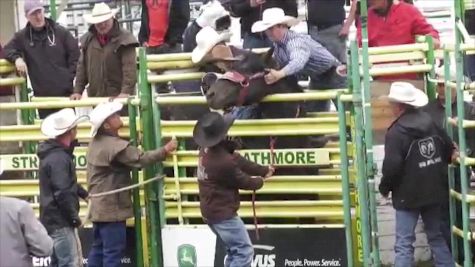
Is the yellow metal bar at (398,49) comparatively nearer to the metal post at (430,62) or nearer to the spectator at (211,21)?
the metal post at (430,62)

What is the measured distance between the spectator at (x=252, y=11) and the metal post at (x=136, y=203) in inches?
60.1

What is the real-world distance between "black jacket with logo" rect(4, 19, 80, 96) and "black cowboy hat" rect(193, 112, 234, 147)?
2297mm

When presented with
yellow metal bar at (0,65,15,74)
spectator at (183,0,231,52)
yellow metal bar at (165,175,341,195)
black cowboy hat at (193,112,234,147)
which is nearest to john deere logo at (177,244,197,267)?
yellow metal bar at (165,175,341,195)

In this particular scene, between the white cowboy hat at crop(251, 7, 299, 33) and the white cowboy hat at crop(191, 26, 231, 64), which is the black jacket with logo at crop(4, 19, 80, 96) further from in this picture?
the white cowboy hat at crop(251, 7, 299, 33)

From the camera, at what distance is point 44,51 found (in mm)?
12164

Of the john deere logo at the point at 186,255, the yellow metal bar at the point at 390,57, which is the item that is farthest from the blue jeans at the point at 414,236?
the john deere logo at the point at 186,255

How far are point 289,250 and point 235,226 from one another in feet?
2.44

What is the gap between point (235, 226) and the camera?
10516 mm

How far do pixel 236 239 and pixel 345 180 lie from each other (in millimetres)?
1074

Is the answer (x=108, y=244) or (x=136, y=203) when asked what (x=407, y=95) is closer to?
(x=136, y=203)

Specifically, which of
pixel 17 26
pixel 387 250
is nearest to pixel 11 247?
pixel 387 250

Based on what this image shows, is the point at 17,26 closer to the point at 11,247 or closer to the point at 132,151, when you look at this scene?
the point at 132,151

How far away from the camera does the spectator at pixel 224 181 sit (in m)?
10.3

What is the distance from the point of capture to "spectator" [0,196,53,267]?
862 cm
